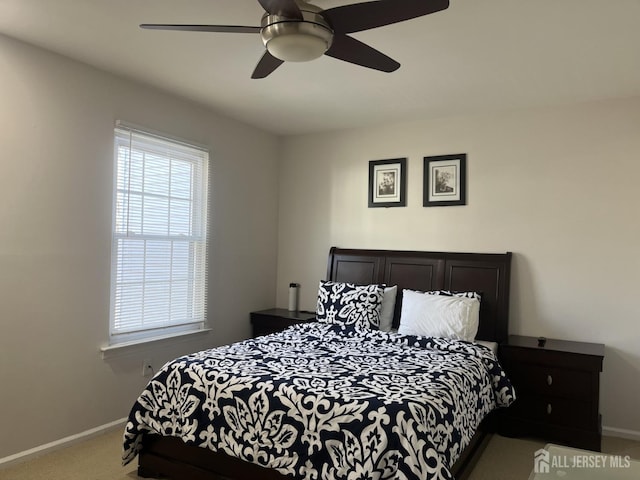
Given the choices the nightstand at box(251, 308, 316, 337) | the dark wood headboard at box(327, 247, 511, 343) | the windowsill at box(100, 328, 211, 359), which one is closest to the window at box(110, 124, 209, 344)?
the windowsill at box(100, 328, 211, 359)

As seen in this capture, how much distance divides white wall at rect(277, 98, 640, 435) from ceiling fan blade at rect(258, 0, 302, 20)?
2.61 meters

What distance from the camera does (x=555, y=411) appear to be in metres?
3.31

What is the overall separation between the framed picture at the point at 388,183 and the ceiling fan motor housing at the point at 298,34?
245cm

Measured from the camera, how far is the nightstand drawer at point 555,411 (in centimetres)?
322

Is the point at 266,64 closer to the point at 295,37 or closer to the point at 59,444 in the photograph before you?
the point at 295,37

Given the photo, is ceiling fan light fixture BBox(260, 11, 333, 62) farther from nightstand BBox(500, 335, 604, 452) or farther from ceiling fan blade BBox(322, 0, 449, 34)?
nightstand BBox(500, 335, 604, 452)

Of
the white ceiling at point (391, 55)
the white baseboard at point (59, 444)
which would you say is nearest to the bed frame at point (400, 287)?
the white baseboard at point (59, 444)

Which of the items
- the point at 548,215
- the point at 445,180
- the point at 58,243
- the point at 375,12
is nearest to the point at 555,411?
the point at 548,215

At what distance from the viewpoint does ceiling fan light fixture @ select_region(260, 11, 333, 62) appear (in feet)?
6.06

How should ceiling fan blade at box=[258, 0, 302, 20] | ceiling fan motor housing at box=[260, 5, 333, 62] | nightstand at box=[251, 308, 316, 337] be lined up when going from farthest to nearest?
nightstand at box=[251, 308, 316, 337] < ceiling fan motor housing at box=[260, 5, 333, 62] < ceiling fan blade at box=[258, 0, 302, 20]

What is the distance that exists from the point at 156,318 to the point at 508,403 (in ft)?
8.46

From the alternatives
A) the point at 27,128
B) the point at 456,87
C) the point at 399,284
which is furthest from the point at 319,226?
the point at 27,128

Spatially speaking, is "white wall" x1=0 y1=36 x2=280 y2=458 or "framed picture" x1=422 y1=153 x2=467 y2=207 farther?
"framed picture" x1=422 y1=153 x2=467 y2=207

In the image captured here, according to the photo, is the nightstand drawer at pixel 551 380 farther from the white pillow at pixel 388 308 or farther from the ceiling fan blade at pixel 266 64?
the ceiling fan blade at pixel 266 64
